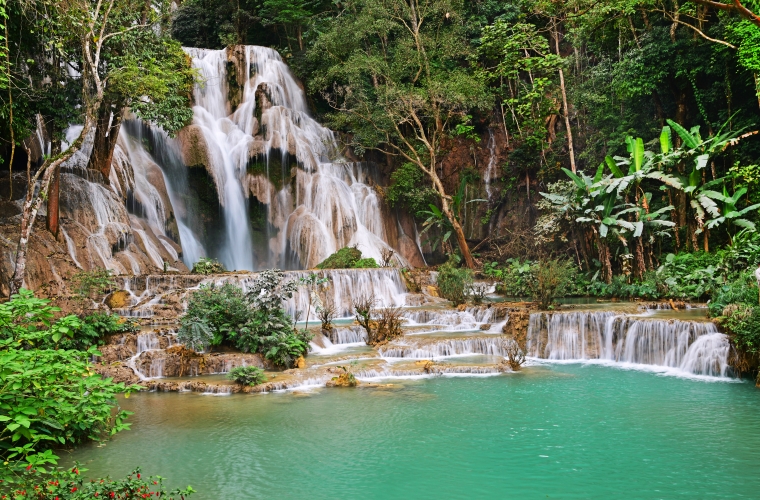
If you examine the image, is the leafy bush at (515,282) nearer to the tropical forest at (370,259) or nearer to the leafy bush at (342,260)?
the tropical forest at (370,259)

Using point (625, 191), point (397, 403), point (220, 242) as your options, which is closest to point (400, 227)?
point (220, 242)

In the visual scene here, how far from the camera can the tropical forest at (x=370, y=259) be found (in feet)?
20.5

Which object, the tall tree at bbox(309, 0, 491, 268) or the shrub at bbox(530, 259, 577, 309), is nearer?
the shrub at bbox(530, 259, 577, 309)

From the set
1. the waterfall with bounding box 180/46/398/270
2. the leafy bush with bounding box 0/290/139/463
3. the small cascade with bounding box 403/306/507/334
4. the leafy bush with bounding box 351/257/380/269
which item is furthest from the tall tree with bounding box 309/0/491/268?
the leafy bush with bounding box 0/290/139/463

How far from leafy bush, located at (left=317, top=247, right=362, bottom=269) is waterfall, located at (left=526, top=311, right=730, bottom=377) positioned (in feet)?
28.0

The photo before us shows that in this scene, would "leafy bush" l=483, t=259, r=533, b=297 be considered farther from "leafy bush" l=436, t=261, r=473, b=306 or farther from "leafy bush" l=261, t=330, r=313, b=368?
"leafy bush" l=261, t=330, r=313, b=368

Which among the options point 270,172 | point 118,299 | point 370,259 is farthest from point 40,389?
point 270,172

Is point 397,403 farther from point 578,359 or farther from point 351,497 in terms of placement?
point 578,359

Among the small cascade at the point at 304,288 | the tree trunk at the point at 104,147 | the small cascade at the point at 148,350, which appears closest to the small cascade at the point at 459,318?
the small cascade at the point at 304,288

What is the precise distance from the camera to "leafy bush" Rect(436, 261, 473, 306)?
1614cm

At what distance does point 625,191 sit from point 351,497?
49.3 ft

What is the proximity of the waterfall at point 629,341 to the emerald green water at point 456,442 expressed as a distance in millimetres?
948

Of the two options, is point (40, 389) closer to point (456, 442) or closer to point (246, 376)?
point (456, 442)

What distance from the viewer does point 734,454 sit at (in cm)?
644
